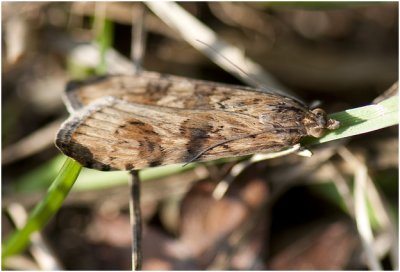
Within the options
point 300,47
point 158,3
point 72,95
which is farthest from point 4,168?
point 300,47

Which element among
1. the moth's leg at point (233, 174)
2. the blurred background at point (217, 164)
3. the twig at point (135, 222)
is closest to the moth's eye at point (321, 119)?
the moth's leg at point (233, 174)

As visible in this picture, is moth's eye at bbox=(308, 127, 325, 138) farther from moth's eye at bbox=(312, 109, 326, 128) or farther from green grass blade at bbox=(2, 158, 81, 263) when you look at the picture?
green grass blade at bbox=(2, 158, 81, 263)

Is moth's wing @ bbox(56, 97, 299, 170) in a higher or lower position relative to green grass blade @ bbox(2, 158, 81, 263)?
higher

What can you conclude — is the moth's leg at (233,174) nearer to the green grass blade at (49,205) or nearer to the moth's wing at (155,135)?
the moth's wing at (155,135)

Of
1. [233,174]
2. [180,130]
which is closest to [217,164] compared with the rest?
[233,174]

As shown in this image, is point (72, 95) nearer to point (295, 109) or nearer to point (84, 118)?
point (84, 118)

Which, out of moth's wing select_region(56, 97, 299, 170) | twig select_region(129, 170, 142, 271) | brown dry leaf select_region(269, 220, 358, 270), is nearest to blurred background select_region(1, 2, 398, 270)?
brown dry leaf select_region(269, 220, 358, 270)
